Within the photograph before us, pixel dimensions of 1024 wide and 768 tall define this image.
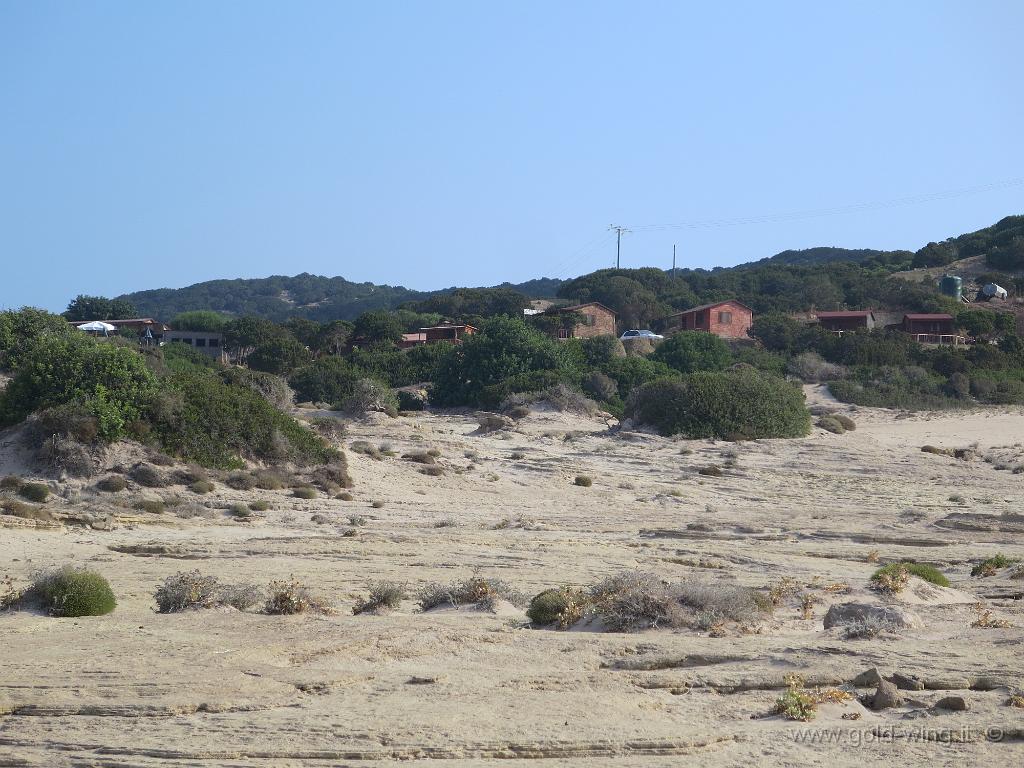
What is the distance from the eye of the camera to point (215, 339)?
2603 inches

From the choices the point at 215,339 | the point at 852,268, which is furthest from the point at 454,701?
the point at 852,268

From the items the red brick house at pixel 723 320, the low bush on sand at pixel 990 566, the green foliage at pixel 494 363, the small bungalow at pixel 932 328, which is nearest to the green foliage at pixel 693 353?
the green foliage at pixel 494 363

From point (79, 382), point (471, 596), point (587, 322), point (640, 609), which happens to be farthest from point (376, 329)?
point (640, 609)

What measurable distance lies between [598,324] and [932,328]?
18953mm

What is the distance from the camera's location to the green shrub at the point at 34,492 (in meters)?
20.3

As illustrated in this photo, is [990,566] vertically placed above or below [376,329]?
below

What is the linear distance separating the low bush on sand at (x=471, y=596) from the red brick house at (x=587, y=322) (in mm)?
52128

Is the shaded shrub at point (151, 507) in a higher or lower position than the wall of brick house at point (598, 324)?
lower

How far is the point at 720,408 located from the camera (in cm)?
3519

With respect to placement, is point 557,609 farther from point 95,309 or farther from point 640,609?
point 95,309

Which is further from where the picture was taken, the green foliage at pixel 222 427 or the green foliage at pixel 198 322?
the green foliage at pixel 198 322

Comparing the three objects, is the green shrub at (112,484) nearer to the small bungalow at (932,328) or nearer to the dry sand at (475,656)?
the dry sand at (475,656)

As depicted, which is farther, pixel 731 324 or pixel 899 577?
pixel 731 324

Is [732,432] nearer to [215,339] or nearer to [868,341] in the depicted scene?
[868,341]
